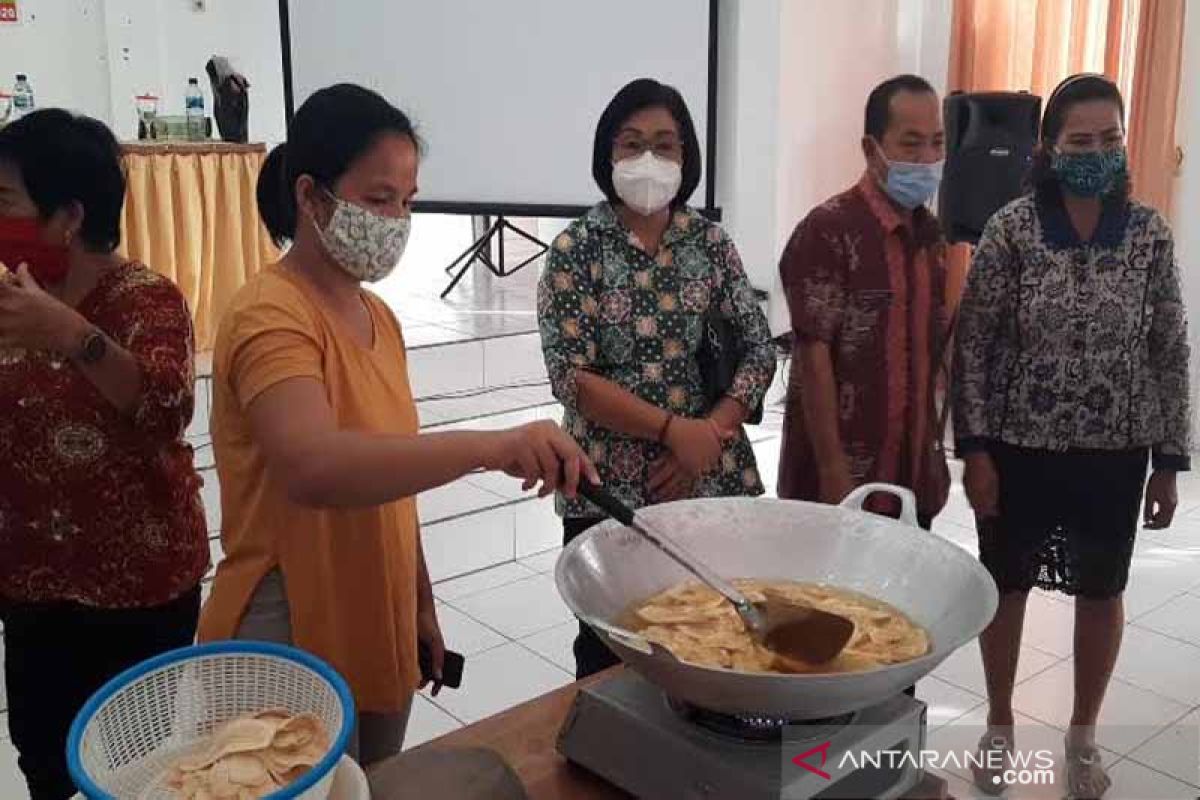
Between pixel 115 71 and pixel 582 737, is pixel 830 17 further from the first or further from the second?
pixel 582 737

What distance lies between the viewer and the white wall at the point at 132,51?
16.4 feet

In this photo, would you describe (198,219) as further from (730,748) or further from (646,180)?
(730,748)

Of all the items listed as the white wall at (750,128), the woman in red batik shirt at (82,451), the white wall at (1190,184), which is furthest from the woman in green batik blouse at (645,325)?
the white wall at (1190,184)

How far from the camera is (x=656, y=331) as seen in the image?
1.83 meters

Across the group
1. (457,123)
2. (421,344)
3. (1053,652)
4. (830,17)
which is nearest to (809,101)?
(830,17)

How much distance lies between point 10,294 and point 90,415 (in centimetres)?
21

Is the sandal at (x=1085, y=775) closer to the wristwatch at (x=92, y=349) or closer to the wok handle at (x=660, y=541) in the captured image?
the wok handle at (x=660, y=541)

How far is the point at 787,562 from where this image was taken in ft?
4.01

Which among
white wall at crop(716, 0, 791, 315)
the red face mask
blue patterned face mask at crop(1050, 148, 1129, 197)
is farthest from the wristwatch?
white wall at crop(716, 0, 791, 315)

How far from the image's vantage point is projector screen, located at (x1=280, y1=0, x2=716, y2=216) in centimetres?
457

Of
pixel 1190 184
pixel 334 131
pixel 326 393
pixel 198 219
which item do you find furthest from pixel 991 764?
pixel 1190 184

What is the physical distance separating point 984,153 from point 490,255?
8.75ft

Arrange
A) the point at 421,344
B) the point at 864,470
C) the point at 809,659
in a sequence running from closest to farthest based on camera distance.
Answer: the point at 809,659, the point at 864,470, the point at 421,344

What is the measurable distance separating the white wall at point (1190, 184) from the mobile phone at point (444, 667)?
3.94 m
